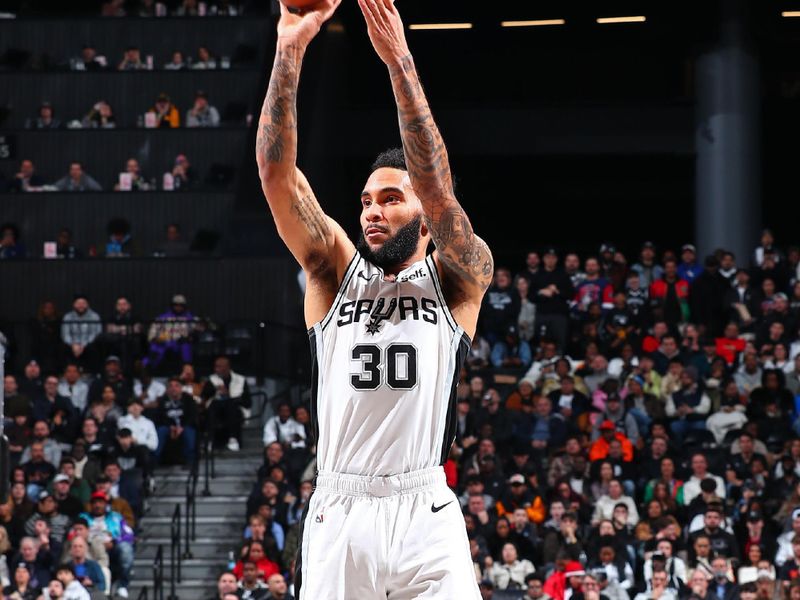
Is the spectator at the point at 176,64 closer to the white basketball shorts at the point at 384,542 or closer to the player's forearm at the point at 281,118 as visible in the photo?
the player's forearm at the point at 281,118

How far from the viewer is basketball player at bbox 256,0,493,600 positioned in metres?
5.66

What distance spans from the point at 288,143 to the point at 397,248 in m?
0.60

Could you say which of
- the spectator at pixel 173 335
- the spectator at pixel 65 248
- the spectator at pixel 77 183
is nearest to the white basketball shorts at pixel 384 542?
the spectator at pixel 173 335

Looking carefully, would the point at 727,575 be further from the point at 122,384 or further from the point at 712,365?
the point at 122,384

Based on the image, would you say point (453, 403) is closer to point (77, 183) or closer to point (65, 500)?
Answer: point (65, 500)

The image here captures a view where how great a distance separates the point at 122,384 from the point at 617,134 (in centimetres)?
1081

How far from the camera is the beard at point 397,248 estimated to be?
19.4ft

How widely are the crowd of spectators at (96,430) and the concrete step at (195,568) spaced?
46 centimetres

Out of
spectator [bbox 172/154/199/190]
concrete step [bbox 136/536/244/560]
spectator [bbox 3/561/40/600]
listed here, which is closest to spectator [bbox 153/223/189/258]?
spectator [bbox 172/154/199/190]

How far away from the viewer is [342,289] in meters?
5.95

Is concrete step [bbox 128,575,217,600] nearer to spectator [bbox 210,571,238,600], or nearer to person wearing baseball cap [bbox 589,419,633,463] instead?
spectator [bbox 210,571,238,600]

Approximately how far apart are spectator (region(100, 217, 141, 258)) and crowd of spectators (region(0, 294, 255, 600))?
163cm

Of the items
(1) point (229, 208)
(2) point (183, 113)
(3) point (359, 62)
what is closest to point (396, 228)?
(1) point (229, 208)

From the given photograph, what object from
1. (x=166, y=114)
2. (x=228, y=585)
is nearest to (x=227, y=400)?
(x=228, y=585)
